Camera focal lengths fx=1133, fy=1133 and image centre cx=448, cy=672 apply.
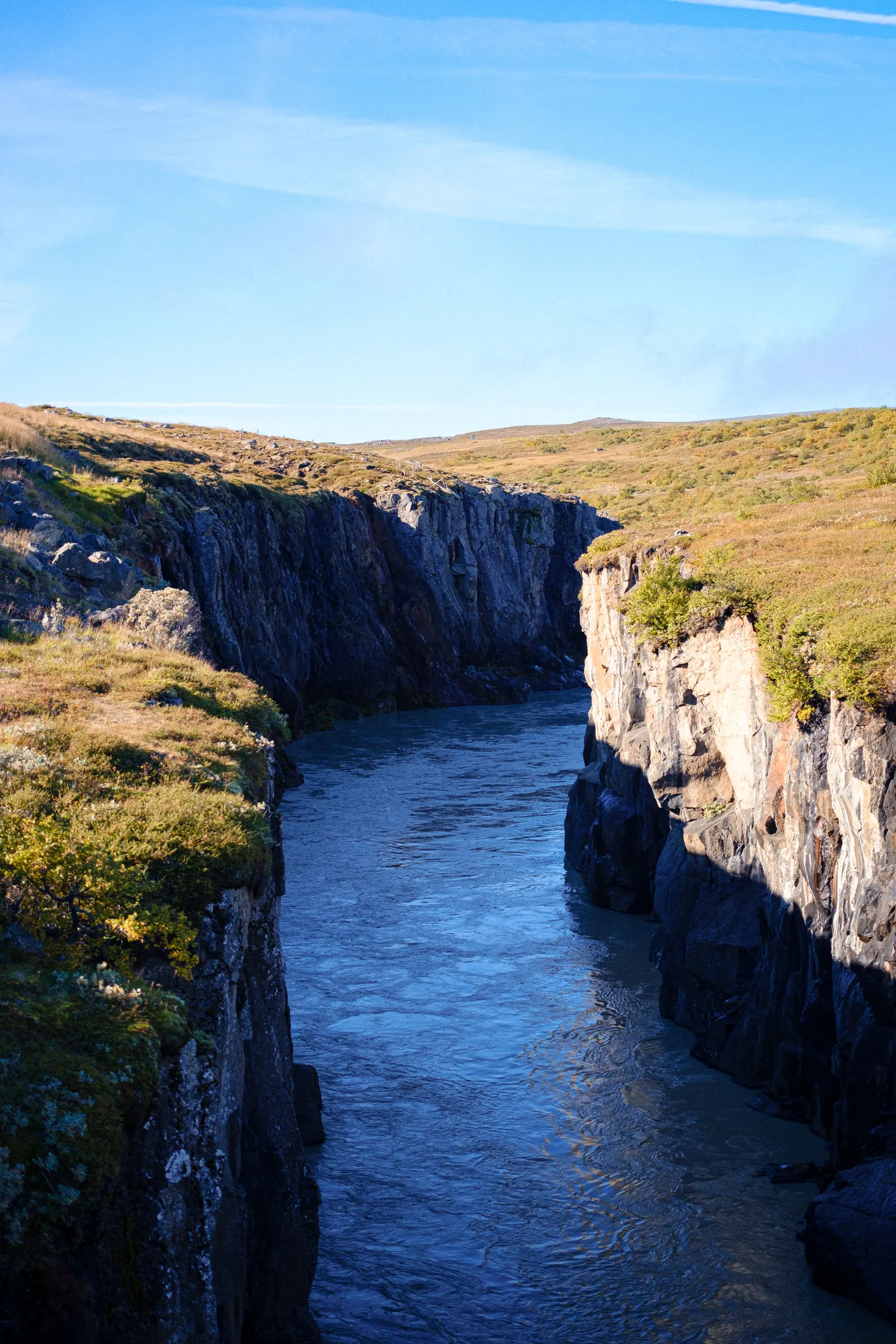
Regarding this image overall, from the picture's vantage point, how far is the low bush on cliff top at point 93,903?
23.2ft

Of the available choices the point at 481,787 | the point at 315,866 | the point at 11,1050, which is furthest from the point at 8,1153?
the point at 481,787

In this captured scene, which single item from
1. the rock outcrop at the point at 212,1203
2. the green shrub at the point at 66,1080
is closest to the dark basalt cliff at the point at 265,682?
the rock outcrop at the point at 212,1203

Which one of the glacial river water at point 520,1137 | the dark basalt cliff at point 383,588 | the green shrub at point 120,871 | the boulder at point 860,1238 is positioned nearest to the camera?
the green shrub at point 120,871

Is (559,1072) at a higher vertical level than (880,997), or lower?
lower

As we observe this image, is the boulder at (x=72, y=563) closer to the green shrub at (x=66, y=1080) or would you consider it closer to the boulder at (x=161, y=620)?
the boulder at (x=161, y=620)

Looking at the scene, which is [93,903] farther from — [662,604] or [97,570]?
[97,570]

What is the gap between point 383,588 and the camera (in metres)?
74.5

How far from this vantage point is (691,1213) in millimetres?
15609

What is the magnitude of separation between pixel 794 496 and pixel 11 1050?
123 ft

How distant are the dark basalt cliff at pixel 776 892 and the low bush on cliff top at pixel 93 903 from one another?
28.2ft

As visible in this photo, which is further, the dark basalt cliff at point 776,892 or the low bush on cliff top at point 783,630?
the low bush on cliff top at point 783,630

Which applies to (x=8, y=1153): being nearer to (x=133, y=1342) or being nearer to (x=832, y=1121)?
(x=133, y=1342)

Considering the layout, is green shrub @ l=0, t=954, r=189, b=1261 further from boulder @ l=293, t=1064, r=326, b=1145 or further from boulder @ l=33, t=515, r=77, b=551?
boulder @ l=33, t=515, r=77, b=551

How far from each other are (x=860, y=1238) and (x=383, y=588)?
6278 centimetres
